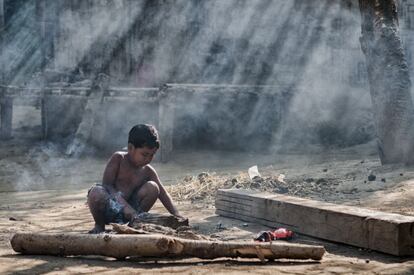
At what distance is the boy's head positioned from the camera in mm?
5867

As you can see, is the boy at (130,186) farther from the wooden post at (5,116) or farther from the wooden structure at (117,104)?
the wooden post at (5,116)

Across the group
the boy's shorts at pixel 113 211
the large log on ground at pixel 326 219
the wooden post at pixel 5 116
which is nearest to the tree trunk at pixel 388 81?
the large log on ground at pixel 326 219

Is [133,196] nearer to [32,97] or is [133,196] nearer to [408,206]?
[408,206]

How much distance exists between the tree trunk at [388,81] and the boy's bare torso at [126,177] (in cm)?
459

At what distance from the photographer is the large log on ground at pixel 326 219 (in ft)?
16.0

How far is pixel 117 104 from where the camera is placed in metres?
14.3

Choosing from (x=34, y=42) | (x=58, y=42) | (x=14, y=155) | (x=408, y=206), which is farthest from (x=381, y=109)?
(x=34, y=42)

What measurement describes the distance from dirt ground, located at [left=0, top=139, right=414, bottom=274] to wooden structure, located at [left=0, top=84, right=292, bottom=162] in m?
0.73

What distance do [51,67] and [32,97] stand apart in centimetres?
274

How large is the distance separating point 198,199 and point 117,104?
6405mm

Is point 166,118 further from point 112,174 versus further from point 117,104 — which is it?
point 112,174

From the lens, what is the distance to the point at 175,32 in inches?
640

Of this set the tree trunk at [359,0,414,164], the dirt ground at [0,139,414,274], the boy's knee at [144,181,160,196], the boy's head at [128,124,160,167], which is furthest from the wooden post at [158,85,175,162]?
the boy's head at [128,124,160,167]

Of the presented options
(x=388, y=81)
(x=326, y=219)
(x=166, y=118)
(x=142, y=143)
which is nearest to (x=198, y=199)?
(x=142, y=143)
